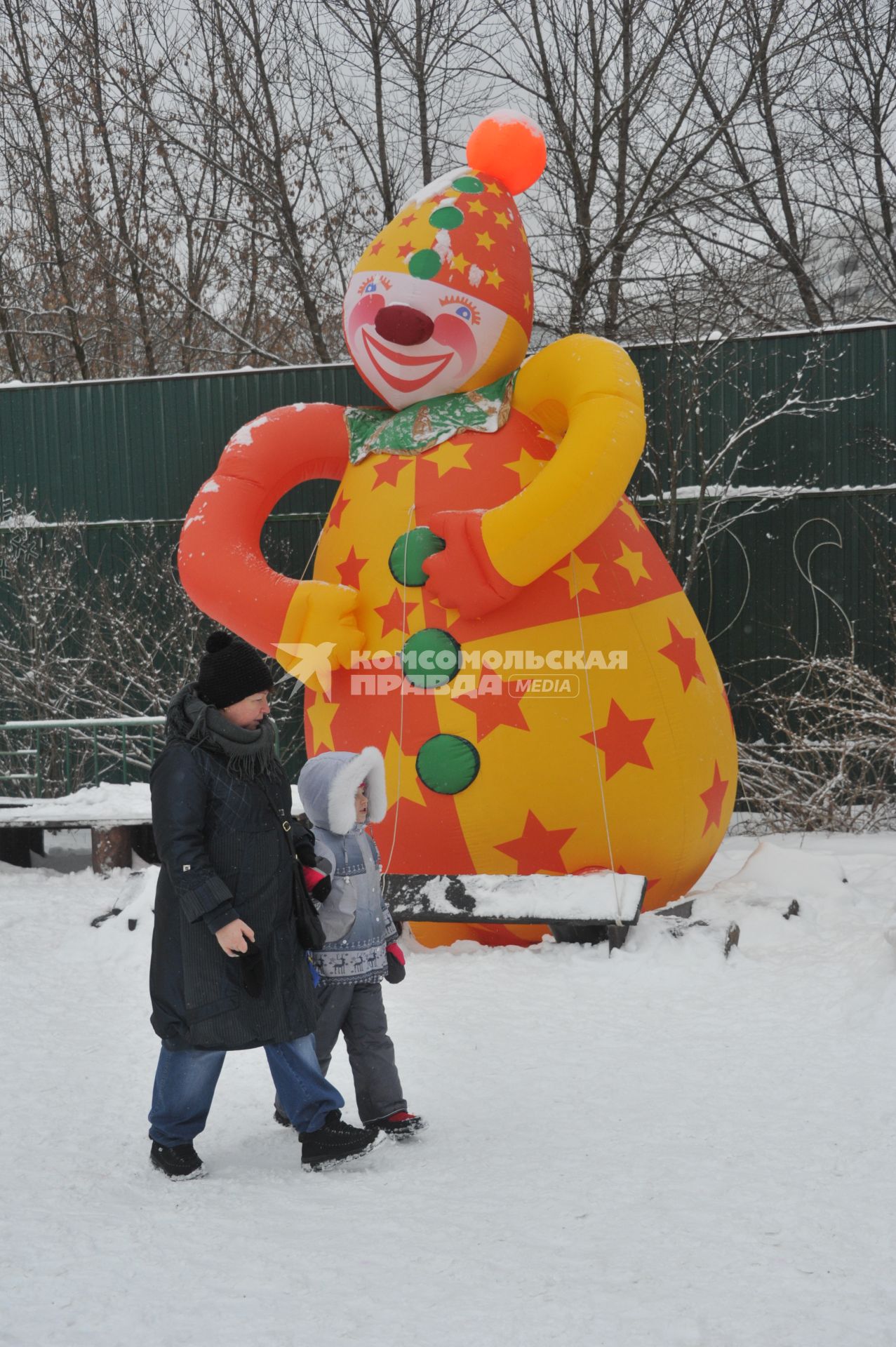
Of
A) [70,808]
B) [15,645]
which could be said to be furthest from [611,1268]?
[15,645]

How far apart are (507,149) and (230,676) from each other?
3537mm

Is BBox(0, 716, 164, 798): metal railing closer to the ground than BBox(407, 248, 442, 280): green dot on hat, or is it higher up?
closer to the ground

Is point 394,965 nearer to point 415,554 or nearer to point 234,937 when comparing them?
point 234,937

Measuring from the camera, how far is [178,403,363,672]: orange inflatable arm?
5035 millimetres

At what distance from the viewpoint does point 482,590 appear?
15.8ft

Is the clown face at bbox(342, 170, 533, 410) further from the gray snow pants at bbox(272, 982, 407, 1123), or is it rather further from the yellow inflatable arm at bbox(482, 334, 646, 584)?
the gray snow pants at bbox(272, 982, 407, 1123)

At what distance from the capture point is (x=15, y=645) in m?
10.6

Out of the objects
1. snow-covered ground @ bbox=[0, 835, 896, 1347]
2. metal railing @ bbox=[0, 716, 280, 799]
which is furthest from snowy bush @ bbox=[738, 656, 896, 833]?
metal railing @ bbox=[0, 716, 280, 799]

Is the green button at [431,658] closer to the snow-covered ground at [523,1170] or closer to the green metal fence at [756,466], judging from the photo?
the snow-covered ground at [523,1170]

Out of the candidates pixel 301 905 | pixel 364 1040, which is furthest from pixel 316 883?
pixel 364 1040

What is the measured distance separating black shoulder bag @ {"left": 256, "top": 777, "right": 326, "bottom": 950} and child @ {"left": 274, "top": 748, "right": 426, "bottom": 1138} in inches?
3.0

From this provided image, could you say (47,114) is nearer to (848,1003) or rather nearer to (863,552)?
(863,552)

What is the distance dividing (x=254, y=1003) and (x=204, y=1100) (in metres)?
0.31

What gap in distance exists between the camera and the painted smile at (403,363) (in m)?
5.30
